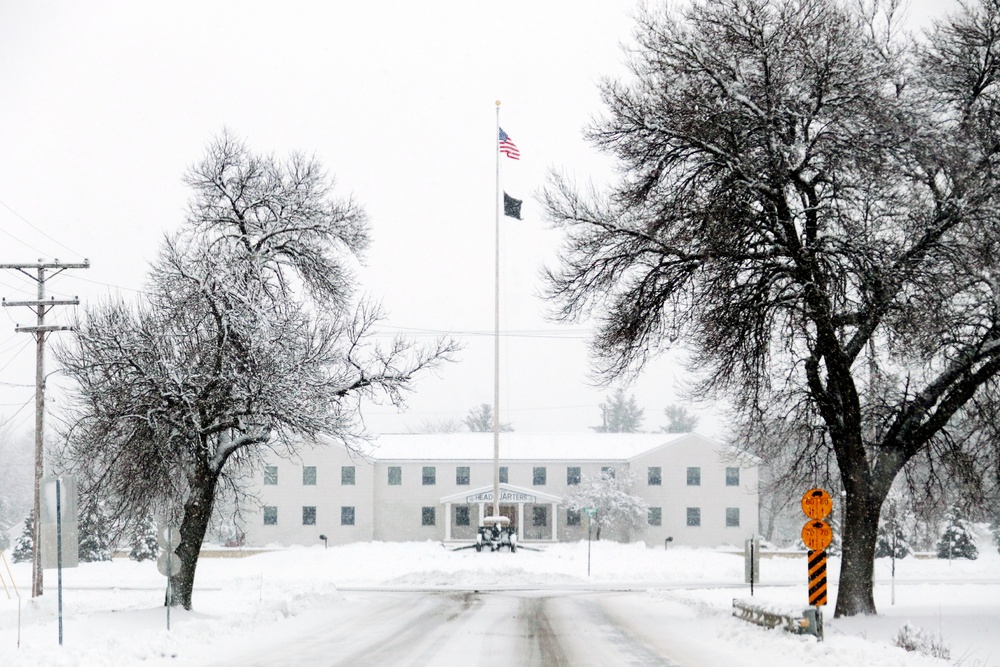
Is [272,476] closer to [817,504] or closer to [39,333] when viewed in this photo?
[39,333]

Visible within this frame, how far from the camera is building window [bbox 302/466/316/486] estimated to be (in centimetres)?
6731

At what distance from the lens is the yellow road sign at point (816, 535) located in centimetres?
1541

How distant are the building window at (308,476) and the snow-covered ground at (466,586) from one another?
922cm

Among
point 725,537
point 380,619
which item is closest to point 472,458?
point 725,537

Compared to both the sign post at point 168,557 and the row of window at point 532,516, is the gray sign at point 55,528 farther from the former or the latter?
the row of window at point 532,516

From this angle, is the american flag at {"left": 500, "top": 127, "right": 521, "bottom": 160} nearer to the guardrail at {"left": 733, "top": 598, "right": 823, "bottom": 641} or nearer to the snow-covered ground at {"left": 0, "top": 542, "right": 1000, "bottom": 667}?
the snow-covered ground at {"left": 0, "top": 542, "right": 1000, "bottom": 667}

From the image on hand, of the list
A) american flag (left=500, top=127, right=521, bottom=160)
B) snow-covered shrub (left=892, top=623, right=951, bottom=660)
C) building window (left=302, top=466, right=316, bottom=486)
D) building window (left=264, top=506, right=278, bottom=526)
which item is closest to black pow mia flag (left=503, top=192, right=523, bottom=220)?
american flag (left=500, top=127, right=521, bottom=160)

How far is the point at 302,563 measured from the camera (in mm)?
49625

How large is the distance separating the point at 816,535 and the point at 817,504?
1.64ft

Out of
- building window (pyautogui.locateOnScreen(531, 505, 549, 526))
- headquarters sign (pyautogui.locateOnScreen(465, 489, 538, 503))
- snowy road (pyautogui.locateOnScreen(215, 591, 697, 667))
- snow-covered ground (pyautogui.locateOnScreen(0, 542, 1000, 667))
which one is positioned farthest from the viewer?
building window (pyautogui.locateOnScreen(531, 505, 549, 526))

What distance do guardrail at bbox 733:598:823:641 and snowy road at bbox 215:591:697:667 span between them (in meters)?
2.04

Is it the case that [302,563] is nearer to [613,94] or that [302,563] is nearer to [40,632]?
[40,632]

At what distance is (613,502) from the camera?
209ft

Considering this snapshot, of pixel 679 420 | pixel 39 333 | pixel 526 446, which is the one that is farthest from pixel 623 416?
pixel 39 333
